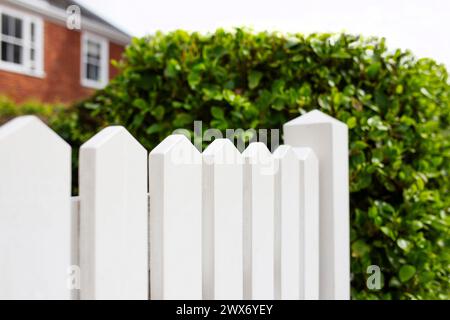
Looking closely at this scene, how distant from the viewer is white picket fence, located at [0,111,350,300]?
0.87 meters

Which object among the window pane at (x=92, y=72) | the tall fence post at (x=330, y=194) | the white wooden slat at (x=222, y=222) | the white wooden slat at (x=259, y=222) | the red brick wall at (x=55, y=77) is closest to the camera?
the white wooden slat at (x=222, y=222)

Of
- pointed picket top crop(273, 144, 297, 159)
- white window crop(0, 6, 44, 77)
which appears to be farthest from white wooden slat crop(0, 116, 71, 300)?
white window crop(0, 6, 44, 77)

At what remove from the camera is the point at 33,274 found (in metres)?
0.88

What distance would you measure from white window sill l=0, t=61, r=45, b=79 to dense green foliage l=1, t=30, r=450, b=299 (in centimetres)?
1043

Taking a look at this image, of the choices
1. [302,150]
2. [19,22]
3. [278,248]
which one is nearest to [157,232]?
[278,248]

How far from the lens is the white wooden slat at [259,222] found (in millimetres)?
1328

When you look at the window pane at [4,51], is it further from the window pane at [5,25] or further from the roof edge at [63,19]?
the roof edge at [63,19]

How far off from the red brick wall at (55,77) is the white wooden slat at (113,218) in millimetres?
12002

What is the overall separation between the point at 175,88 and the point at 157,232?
167 centimetres

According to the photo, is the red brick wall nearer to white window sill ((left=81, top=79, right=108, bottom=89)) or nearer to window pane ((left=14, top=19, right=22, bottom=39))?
white window sill ((left=81, top=79, right=108, bottom=89))

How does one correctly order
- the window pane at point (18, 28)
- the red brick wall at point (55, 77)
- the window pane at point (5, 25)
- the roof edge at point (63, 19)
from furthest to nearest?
the window pane at point (18, 28) → the roof edge at point (63, 19) → the window pane at point (5, 25) → the red brick wall at point (55, 77)

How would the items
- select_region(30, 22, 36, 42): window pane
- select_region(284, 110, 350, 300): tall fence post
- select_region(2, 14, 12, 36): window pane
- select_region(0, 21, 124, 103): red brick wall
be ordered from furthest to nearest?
select_region(30, 22, 36, 42): window pane, select_region(2, 14, 12, 36): window pane, select_region(0, 21, 124, 103): red brick wall, select_region(284, 110, 350, 300): tall fence post

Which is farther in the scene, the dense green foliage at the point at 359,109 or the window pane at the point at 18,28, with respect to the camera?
the window pane at the point at 18,28

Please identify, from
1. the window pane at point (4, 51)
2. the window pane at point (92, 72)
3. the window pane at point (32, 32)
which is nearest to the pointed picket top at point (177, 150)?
the window pane at point (4, 51)
